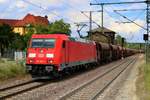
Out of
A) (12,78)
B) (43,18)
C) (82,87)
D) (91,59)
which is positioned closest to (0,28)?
(91,59)

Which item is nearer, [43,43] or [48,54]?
[48,54]

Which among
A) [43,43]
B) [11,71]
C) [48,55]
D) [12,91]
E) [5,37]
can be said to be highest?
[5,37]

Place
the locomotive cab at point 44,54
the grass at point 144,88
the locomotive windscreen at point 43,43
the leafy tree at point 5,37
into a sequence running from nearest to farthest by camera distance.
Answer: the grass at point 144,88 → the locomotive cab at point 44,54 → the locomotive windscreen at point 43,43 → the leafy tree at point 5,37

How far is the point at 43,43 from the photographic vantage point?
93.2 feet

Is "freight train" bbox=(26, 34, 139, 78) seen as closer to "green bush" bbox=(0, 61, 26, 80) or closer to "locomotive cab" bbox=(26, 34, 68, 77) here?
"locomotive cab" bbox=(26, 34, 68, 77)

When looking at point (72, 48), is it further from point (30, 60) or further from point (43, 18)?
point (43, 18)

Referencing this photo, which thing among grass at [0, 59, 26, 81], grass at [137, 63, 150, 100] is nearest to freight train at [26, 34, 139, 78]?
grass at [0, 59, 26, 81]

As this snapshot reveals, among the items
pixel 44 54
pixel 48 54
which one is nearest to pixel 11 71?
pixel 44 54

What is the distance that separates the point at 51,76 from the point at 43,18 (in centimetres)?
14924

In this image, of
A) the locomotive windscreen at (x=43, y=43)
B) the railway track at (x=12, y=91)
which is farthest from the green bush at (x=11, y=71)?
the railway track at (x=12, y=91)

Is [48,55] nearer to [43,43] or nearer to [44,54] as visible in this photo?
[44,54]

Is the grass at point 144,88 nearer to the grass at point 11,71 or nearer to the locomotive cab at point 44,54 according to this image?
the locomotive cab at point 44,54

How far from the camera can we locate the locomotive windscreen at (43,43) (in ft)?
92.6

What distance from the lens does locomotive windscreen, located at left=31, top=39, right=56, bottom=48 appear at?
1111 inches
